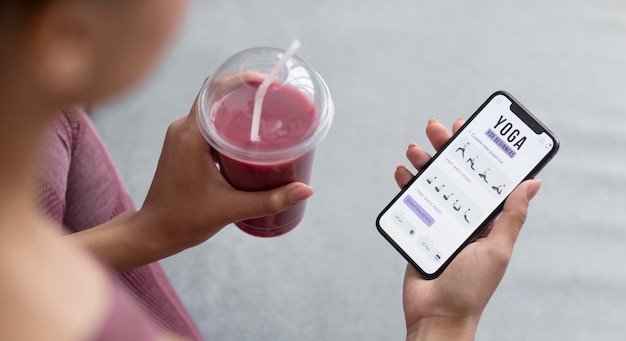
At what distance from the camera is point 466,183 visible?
2.81 ft

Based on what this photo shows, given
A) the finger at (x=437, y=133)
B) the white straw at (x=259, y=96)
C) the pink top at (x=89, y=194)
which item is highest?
the white straw at (x=259, y=96)

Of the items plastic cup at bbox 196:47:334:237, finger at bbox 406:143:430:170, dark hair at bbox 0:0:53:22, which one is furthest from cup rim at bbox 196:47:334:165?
dark hair at bbox 0:0:53:22

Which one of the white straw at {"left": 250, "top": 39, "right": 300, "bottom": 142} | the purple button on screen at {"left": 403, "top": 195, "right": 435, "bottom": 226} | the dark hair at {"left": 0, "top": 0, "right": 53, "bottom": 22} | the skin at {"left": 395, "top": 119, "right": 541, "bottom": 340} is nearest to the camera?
the dark hair at {"left": 0, "top": 0, "right": 53, "bottom": 22}

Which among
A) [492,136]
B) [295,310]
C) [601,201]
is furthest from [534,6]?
[295,310]

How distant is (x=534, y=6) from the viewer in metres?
1.35

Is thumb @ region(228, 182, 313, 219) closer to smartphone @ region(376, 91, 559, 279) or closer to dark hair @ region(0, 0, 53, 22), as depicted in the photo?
smartphone @ region(376, 91, 559, 279)

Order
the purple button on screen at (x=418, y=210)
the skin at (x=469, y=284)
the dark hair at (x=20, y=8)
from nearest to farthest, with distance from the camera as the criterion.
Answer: the dark hair at (x=20, y=8) < the skin at (x=469, y=284) < the purple button on screen at (x=418, y=210)

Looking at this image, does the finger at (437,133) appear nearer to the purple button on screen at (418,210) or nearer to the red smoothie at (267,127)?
the purple button on screen at (418,210)

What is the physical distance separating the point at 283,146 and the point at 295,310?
18.7 inches

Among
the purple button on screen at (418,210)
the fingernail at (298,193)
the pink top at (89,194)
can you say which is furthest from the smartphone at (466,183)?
the pink top at (89,194)

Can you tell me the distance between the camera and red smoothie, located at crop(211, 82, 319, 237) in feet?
2.28

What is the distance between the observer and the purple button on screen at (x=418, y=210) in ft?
2.82

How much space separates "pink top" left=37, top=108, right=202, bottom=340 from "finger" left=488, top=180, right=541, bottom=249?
438 millimetres

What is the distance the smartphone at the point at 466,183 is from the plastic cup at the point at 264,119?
172 mm
